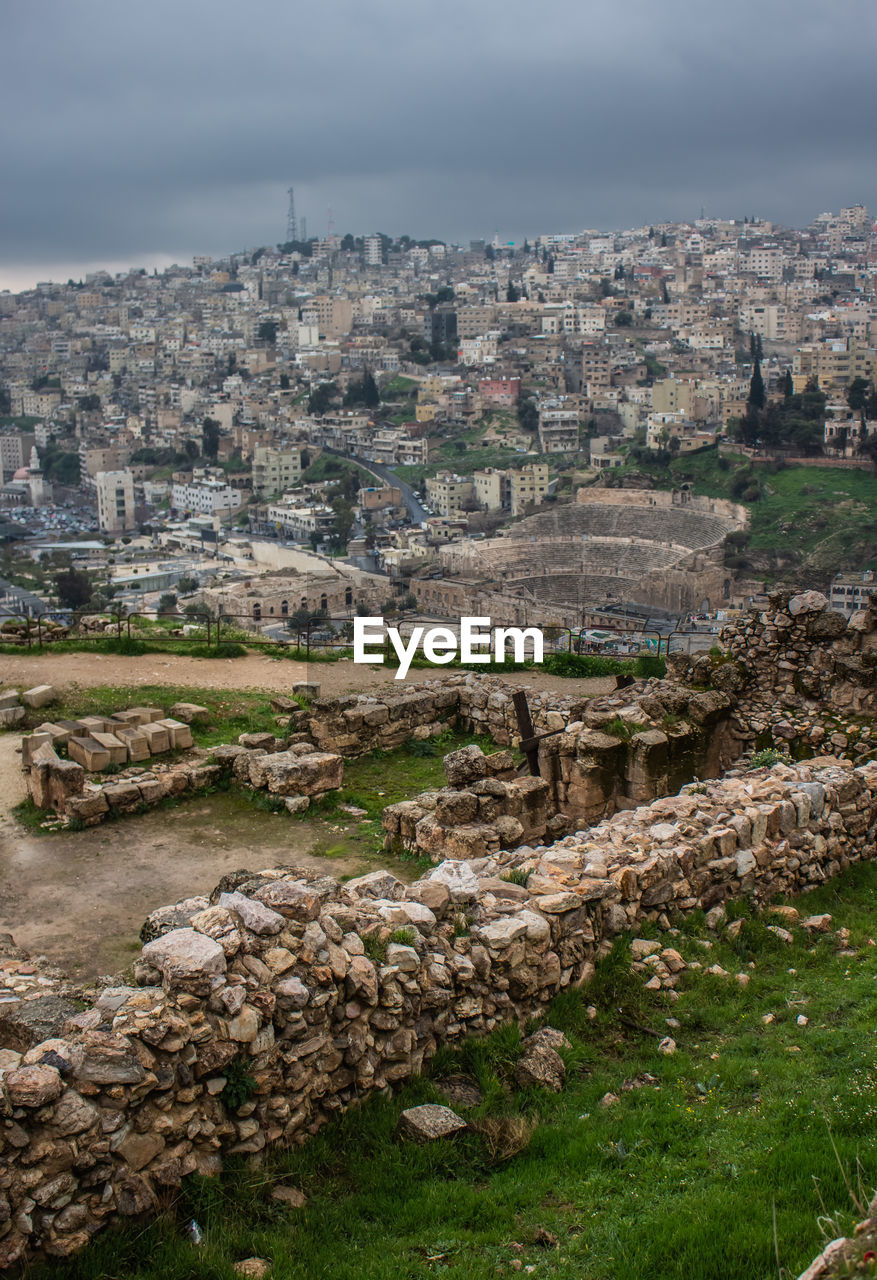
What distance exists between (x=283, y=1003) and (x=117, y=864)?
4.46 m

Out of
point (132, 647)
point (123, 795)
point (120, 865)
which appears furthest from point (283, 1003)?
point (132, 647)

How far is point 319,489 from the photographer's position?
98250mm

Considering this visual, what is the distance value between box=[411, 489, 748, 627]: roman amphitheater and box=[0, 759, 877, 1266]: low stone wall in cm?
4408

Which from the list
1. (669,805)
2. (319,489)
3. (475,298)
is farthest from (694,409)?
(669,805)

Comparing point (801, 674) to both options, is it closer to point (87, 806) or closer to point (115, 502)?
point (87, 806)

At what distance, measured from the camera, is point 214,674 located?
15266 mm

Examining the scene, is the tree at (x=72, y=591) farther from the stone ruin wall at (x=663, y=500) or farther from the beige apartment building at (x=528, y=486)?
the stone ruin wall at (x=663, y=500)

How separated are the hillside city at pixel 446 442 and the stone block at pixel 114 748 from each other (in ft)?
38.4

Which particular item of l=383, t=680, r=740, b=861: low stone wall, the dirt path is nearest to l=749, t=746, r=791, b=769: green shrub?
l=383, t=680, r=740, b=861: low stone wall

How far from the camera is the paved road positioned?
8975cm

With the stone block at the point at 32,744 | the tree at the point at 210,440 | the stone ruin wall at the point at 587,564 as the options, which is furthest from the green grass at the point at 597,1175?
the tree at the point at 210,440

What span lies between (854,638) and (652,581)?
54275mm

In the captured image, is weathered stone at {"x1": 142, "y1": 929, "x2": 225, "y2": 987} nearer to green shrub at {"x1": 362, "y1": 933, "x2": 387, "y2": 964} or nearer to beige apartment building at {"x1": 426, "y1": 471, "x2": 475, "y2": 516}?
green shrub at {"x1": 362, "y1": 933, "x2": 387, "y2": 964}

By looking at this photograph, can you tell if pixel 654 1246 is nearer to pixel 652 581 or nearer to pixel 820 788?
pixel 820 788
